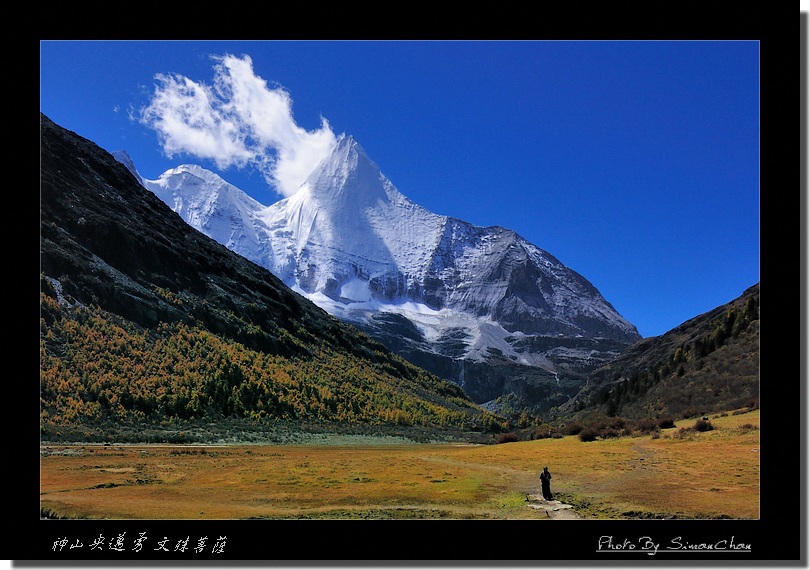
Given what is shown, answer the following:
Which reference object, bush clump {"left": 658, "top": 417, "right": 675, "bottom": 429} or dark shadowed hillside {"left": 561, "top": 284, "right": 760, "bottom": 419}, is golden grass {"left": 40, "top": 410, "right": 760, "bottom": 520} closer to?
bush clump {"left": 658, "top": 417, "right": 675, "bottom": 429}

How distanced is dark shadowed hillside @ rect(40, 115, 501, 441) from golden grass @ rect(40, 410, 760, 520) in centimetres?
1812

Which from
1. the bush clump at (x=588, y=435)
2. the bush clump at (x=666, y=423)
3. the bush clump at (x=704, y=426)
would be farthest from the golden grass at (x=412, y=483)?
the bush clump at (x=588, y=435)

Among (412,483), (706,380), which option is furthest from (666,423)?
(412,483)

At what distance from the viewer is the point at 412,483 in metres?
28.8

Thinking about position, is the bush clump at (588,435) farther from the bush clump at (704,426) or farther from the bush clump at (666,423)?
the bush clump at (704,426)

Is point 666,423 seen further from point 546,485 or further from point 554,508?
point 554,508

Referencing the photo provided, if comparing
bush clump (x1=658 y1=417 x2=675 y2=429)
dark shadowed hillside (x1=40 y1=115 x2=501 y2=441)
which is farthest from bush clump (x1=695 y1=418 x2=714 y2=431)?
dark shadowed hillside (x1=40 y1=115 x2=501 y2=441)

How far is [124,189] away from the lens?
127875 millimetres

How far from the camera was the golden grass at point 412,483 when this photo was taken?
22719 millimetres

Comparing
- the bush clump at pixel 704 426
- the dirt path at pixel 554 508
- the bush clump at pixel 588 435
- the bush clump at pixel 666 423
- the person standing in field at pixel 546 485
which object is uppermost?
the person standing in field at pixel 546 485

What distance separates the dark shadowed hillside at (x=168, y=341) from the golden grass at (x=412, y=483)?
59.4ft
